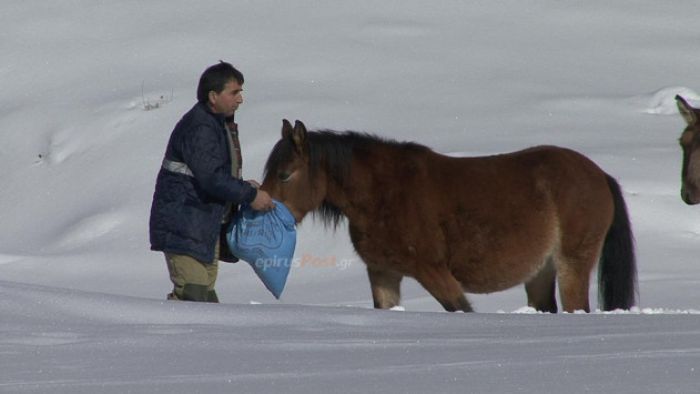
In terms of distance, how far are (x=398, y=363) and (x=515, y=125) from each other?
1008 centimetres

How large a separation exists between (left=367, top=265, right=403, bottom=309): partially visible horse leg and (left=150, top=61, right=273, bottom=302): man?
0.97m

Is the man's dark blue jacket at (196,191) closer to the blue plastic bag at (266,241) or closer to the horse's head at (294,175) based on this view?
the blue plastic bag at (266,241)

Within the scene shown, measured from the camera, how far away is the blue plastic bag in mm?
7125

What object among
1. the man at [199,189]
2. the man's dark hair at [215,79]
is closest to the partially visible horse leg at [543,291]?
the man at [199,189]

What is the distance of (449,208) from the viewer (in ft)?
24.6

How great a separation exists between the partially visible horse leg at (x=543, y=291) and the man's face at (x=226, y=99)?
6.71 ft

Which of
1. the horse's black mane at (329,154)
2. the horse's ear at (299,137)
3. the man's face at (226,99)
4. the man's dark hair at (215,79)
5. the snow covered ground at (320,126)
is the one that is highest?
the man's dark hair at (215,79)

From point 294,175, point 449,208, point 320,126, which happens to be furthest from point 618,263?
point 320,126

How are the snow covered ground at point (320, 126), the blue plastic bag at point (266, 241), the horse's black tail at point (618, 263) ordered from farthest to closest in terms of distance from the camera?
1. the horse's black tail at point (618, 263)
2. the blue plastic bag at point (266, 241)
3. the snow covered ground at point (320, 126)

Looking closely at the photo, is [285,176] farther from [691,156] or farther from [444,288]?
[691,156]

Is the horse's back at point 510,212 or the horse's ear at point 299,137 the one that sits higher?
the horse's ear at point 299,137

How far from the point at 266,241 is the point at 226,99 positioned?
75 cm

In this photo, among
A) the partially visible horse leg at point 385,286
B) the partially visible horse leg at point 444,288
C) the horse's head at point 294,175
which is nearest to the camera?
the partially visible horse leg at point 444,288

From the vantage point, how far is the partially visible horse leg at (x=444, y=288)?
7.36m
